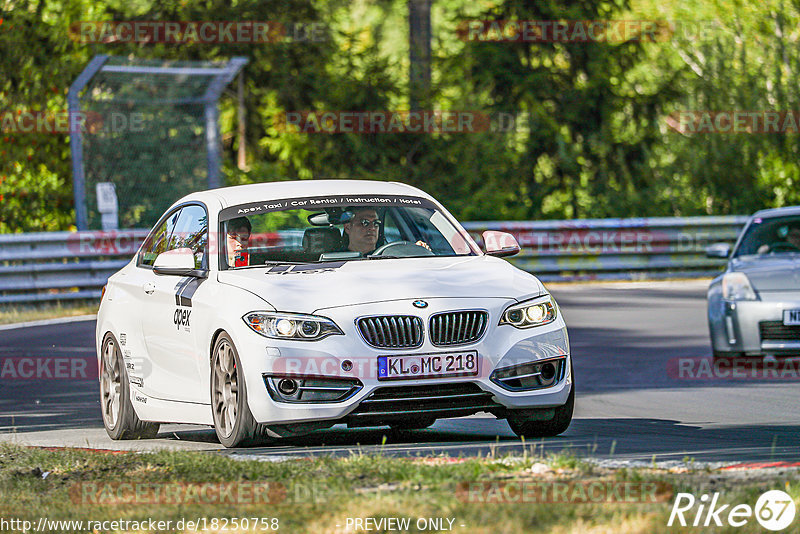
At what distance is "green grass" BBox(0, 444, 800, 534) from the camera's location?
5.56m

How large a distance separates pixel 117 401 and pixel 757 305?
19.5 feet

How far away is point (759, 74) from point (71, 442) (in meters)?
24.2

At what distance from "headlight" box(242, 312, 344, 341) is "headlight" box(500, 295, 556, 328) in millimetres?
949

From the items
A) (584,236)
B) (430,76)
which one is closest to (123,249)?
(584,236)

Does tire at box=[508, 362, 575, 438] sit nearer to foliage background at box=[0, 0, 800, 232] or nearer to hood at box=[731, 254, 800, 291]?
hood at box=[731, 254, 800, 291]

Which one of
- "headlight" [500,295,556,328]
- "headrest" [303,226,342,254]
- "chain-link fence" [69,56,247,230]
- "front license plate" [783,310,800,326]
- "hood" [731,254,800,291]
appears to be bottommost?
"front license plate" [783,310,800,326]

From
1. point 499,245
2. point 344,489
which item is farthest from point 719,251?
point 344,489

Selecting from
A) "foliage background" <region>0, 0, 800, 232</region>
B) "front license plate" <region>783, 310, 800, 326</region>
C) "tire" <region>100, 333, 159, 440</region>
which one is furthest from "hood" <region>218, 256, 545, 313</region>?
"foliage background" <region>0, 0, 800, 232</region>

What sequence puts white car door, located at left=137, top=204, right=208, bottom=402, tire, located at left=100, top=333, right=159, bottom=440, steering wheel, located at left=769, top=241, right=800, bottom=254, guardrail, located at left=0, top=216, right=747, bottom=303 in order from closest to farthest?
white car door, located at left=137, top=204, right=208, bottom=402, tire, located at left=100, top=333, right=159, bottom=440, steering wheel, located at left=769, top=241, right=800, bottom=254, guardrail, located at left=0, top=216, right=747, bottom=303

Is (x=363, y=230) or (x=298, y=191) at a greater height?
(x=298, y=191)

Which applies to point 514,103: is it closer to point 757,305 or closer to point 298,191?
point 757,305

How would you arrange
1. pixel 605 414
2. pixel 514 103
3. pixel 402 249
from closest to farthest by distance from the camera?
pixel 402 249, pixel 605 414, pixel 514 103

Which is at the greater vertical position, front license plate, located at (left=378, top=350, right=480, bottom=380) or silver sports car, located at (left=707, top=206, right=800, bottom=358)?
front license plate, located at (left=378, top=350, right=480, bottom=380)

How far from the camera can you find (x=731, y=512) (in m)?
5.53
